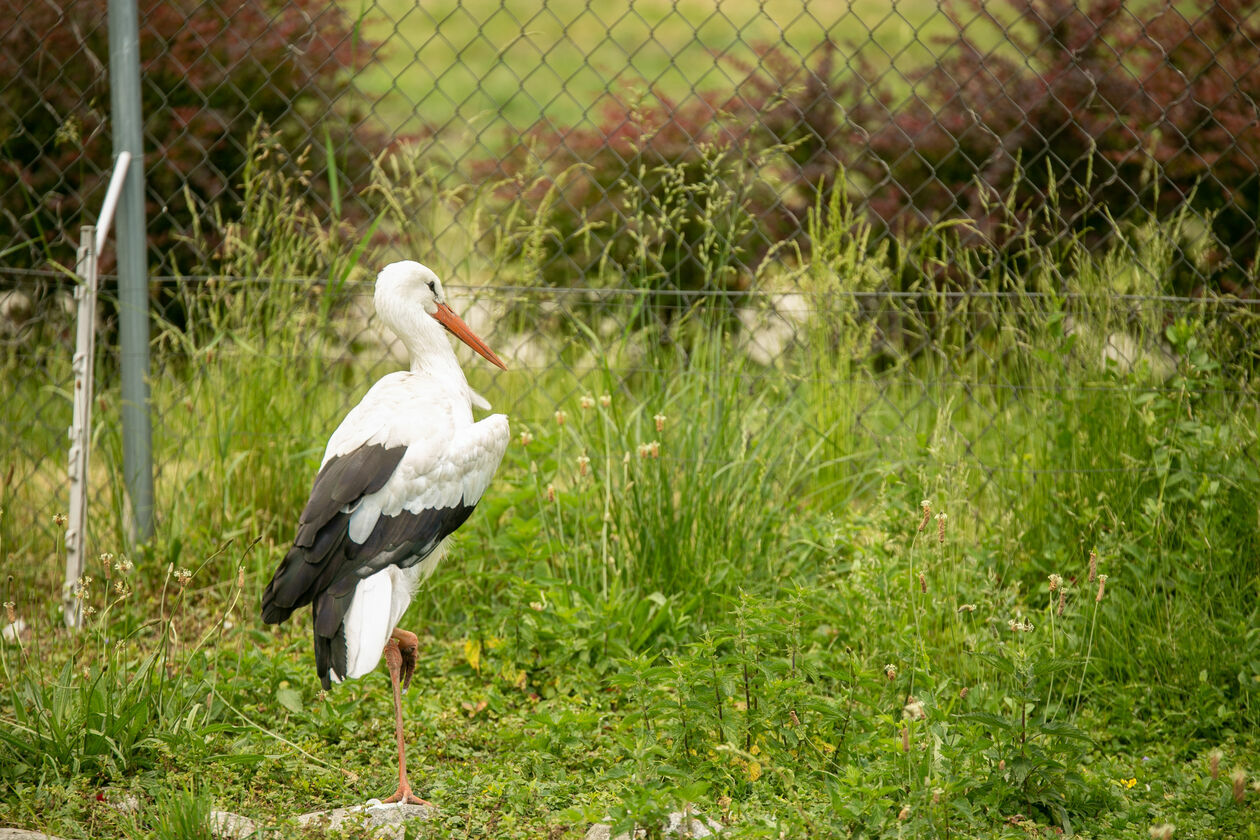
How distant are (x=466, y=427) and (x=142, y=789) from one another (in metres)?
1.19

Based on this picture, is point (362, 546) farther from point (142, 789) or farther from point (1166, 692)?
point (1166, 692)

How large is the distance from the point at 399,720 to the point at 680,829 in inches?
34.3

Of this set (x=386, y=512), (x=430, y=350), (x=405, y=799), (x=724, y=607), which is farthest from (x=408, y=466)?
(x=724, y=607)

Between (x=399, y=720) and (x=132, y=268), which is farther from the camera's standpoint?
(x=132, y=268)

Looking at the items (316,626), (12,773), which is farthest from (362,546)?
(12,773)

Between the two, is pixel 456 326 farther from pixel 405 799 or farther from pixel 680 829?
pixel 680 829

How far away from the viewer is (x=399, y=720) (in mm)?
3016

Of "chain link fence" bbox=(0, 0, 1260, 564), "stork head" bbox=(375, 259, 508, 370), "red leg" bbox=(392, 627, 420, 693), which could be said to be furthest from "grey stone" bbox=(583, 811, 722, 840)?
"chain link fence" bbox=(0, 0, 1260, 564)

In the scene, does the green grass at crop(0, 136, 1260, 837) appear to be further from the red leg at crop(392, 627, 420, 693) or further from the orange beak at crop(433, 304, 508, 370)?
the orange beak at crop(433, 304, 508, 370)

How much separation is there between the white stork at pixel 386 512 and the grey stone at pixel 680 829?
18.7 inches

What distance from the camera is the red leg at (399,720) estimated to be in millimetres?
2873

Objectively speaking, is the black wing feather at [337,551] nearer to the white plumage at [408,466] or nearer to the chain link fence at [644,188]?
the white plumage at [408,466]

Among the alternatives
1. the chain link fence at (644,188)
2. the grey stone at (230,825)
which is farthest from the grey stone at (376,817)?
the chain link fence at (644,188)

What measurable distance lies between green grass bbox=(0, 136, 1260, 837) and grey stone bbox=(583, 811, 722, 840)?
0.05 metres
